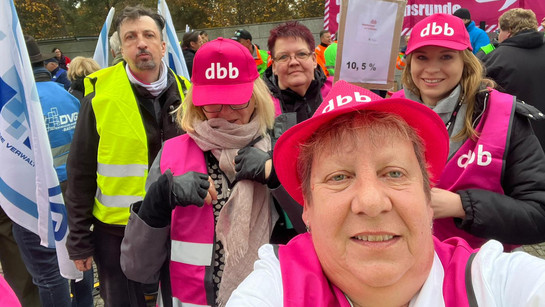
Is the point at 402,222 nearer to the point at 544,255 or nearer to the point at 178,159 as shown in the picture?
the point at 178,159

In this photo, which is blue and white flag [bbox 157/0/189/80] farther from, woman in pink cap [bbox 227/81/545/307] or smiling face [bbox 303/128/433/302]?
smiling face [bbox 303/128/433/302]

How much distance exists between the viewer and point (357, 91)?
130 cm

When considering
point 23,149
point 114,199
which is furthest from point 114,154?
point 23,149

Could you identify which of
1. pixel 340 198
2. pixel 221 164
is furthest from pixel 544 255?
pixel 340 198

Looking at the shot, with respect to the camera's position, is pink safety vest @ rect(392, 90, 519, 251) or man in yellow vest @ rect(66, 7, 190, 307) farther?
man in yellow vest @ rect(66, 7, 190, 307)

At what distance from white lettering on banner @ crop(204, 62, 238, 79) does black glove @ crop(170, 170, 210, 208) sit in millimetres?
A: 524

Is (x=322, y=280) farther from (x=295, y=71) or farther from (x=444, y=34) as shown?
(x=295, y=71)

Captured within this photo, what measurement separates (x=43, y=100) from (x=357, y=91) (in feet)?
10.4

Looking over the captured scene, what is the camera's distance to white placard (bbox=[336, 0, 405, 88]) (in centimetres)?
288

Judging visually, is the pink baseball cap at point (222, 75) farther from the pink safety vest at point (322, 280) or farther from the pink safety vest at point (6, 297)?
the pink safety vest at point (6, 297)

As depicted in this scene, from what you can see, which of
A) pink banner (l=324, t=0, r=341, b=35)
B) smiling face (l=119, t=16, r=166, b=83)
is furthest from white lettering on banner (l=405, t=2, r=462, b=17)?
smiling face (l=119, t=16, r=166, b=83)

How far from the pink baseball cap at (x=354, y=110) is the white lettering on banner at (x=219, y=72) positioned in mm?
756

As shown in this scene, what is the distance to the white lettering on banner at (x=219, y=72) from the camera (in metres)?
2.10

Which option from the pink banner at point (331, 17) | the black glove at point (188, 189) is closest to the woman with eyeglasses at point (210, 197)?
the black glove at point (188, 189)
